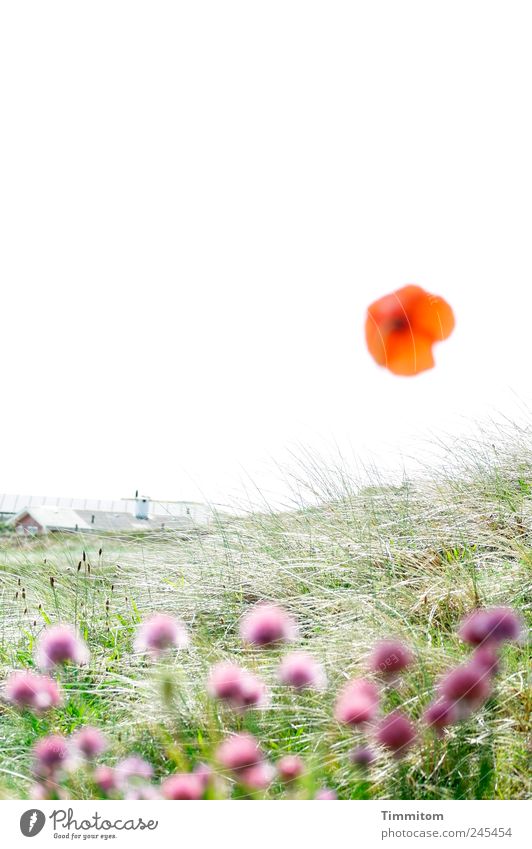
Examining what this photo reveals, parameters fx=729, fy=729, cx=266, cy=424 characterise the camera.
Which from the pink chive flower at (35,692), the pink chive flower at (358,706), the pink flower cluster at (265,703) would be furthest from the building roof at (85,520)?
the pink chive flower at (358,706)

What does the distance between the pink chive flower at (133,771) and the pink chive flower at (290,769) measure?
0.18 metres

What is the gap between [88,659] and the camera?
1.47 meters

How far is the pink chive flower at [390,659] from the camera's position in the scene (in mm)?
1112

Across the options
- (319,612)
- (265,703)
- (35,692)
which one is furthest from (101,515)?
(265,703)

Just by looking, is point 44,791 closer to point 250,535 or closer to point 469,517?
point 250,535

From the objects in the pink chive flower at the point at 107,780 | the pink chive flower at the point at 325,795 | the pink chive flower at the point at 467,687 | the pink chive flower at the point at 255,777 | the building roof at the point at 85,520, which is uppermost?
the building roof at the point at 85,520

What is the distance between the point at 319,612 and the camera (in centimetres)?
148

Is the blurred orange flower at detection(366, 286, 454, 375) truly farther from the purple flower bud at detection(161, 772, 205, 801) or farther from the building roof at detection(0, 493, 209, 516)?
the purple flower bud at detection(161, 772, 205, 801)

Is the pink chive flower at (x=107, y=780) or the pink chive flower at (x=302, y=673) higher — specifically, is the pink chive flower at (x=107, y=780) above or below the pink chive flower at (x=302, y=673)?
below

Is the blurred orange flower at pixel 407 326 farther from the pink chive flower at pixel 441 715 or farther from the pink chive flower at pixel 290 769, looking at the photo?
the pink chive flower at pixel 290 769

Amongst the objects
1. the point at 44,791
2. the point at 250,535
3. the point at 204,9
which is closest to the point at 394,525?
the point at 250,535

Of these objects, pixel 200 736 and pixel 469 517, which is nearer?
pixel 200 736

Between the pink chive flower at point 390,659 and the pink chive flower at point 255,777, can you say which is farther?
the pink chive flower at point 390,659

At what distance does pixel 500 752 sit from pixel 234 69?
4.86 feet
